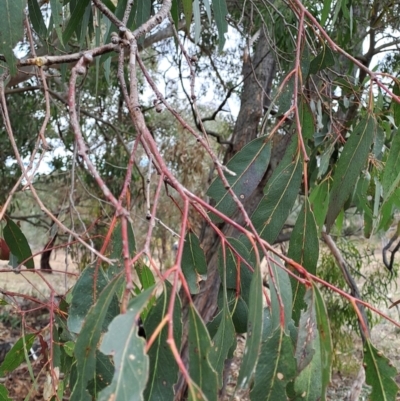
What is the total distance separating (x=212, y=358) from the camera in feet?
1.87

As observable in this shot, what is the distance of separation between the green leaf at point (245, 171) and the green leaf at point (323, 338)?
0.87ft

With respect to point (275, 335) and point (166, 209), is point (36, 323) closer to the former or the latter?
point (166, 209)

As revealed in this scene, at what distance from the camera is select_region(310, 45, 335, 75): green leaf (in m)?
0.92

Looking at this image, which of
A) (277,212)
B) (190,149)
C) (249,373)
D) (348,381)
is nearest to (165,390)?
(249,373)

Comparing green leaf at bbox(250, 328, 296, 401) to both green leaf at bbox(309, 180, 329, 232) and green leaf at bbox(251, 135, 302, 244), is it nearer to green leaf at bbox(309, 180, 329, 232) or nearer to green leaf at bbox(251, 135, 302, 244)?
green leaf at bbox(251, 135, 302, 244)

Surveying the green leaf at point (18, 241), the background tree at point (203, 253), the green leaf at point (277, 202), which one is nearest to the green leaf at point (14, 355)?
the background tree at point (203, 253)

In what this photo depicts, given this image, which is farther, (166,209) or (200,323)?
(166,209)

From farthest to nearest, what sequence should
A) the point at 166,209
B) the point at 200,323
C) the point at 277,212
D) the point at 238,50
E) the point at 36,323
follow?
the point at 166,209 → the point at 36,323 → the point at 238,50 → the point at 277,212 → the point at 200,323

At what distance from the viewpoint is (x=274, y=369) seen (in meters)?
0.49

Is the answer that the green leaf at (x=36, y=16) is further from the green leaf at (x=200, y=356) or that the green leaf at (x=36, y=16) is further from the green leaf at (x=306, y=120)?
the green leaf at (x=200, y=356)

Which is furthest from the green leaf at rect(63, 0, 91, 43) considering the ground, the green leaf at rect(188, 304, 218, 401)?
the ground

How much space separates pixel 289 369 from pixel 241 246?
175 millimetres

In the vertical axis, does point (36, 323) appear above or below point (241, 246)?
below

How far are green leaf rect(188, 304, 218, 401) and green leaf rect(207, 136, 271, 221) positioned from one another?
0.30 m
